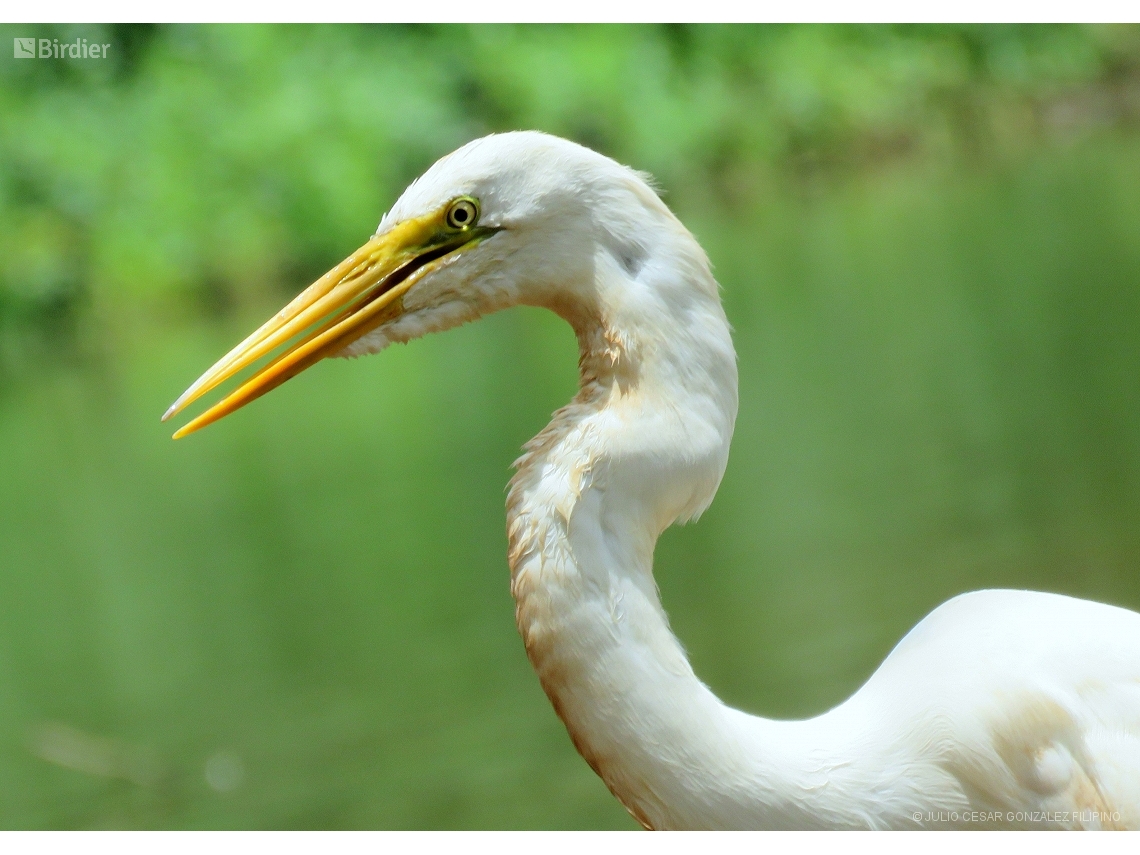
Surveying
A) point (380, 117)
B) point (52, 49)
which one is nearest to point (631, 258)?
point (52, 49)

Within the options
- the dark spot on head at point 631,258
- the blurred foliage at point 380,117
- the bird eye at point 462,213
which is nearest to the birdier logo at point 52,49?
the blurred foliage at point 380,117

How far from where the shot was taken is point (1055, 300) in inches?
223

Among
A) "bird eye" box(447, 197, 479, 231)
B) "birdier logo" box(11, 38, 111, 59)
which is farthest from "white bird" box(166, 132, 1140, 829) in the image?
"birdier logo" box(11, 38, 111, 59)

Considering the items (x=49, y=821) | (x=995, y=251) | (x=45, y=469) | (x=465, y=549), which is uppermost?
(x=995, y=251)

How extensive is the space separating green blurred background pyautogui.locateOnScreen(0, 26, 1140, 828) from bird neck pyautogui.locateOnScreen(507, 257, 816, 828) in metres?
1.70

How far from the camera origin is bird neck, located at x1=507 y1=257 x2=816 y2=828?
57.6 inches

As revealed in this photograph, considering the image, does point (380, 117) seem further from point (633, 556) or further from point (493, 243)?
point (633, 556)

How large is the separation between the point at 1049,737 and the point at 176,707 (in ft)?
12.5

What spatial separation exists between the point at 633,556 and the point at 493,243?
0.39m

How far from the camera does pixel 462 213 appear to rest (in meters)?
1.52

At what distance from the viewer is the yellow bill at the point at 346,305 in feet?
Result: 5.04

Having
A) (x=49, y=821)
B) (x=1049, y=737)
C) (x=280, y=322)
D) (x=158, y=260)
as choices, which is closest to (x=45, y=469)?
(x=158, y=260)
